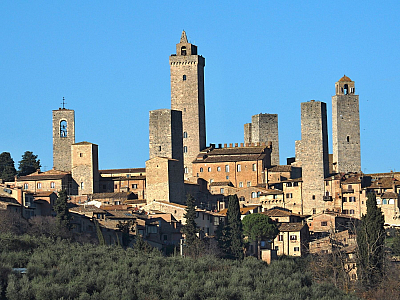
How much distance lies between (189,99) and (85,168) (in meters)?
12.0

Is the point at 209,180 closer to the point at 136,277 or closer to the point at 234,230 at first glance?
the point at 234,230

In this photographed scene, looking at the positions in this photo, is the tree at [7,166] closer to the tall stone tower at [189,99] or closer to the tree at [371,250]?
the tall stone tower at [189,99]

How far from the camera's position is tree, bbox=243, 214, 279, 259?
5831 centimetres

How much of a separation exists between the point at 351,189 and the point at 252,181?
28.0 ft

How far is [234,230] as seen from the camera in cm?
5538

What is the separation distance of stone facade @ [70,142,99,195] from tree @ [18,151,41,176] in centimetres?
1079

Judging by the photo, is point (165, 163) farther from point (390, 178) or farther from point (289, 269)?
point (289, 269)

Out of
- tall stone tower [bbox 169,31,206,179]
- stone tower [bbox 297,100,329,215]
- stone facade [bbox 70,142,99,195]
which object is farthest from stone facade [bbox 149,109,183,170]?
stone tower [bbox 297,100,329,215]

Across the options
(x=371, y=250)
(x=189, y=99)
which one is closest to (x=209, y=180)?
(x=189, y=99)

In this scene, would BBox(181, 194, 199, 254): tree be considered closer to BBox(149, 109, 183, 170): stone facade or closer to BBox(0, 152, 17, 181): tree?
BBox(149, 109, 183, 170): stone facade

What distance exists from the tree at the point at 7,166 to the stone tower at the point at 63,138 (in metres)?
4.78

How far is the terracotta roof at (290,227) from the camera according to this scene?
59.4 m

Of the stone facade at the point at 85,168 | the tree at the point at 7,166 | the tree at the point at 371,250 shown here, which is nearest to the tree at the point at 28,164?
the tree at the point at 7,166

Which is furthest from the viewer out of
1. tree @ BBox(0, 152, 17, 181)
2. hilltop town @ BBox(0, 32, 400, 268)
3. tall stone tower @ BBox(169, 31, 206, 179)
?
tree @ BBox(0, 152, 17, 181)
